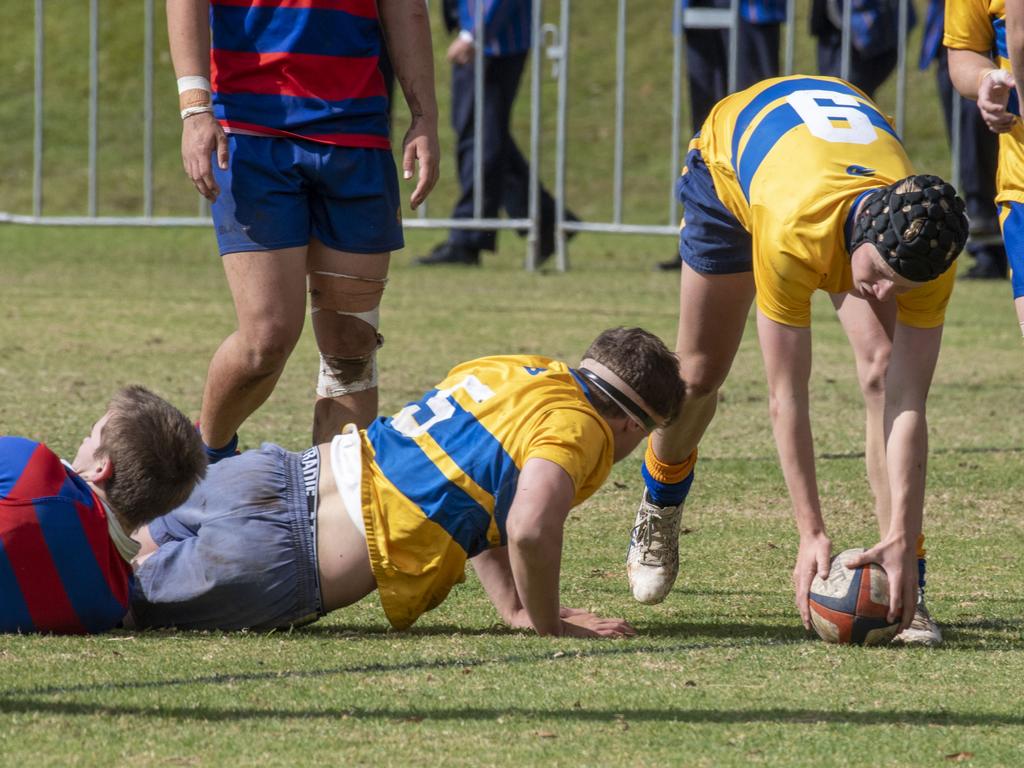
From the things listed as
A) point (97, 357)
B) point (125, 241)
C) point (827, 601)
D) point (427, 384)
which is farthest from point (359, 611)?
point (125, 241)

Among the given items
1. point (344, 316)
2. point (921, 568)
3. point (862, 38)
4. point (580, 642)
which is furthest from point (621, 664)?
point (862, 38)

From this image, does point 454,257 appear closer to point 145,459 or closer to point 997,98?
point 997,98

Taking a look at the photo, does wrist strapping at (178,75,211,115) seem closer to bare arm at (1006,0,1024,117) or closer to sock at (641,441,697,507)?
sock at (641,441,697,507)

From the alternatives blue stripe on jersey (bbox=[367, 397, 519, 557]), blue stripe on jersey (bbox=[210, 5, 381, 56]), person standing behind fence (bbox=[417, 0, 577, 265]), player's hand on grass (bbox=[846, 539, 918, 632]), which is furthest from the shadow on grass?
person standing behind fence (bbox=[417, 0, 577, 265])

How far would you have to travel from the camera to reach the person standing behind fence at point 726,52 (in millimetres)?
12508

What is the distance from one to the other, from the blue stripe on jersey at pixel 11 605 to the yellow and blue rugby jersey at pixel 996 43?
2810 mm

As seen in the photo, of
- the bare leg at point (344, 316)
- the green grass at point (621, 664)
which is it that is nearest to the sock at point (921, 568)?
the green grass at point (621, 664)

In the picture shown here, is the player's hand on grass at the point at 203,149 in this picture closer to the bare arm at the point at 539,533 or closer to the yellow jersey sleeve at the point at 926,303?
the bare arm at the point at 539,533

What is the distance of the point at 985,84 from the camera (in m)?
4.95

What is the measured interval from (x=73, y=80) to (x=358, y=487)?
834 inches

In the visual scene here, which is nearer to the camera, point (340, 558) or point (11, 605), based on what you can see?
point (11, 605)

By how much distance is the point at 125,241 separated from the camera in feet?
50.7

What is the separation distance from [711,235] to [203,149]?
1340 millimetres

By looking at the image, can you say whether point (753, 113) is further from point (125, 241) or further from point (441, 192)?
point (441, 192)
